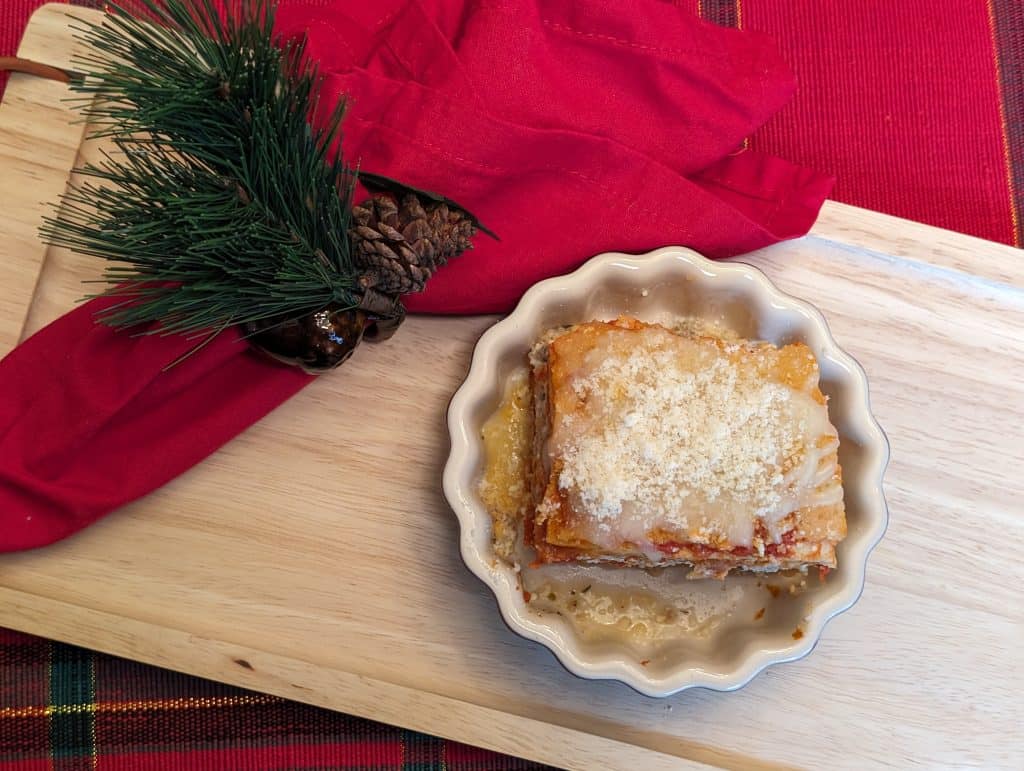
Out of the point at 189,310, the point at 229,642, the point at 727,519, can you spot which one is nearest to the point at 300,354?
the point at 189,310

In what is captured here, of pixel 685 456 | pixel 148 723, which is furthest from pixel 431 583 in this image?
pixel 148 723

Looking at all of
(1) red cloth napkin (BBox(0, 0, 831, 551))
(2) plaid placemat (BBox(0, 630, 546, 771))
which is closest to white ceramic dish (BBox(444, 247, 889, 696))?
(1) red cloth napkin (BBox(0, 0, 831, 551))

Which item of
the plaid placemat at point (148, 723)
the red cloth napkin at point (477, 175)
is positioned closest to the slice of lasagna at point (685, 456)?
the red cloth napkin at point (477, 175)

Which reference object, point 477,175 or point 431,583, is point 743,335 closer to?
point 477,175

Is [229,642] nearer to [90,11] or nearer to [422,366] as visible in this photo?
[422,366]

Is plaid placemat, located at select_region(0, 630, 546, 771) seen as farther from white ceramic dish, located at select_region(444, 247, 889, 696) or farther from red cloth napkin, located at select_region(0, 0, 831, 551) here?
white ceramic dish, located at select_region(444, 247, 889, 696)

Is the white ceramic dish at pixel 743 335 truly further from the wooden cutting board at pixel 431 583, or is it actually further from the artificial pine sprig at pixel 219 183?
the artificial pine sprig at pixel 219 183
